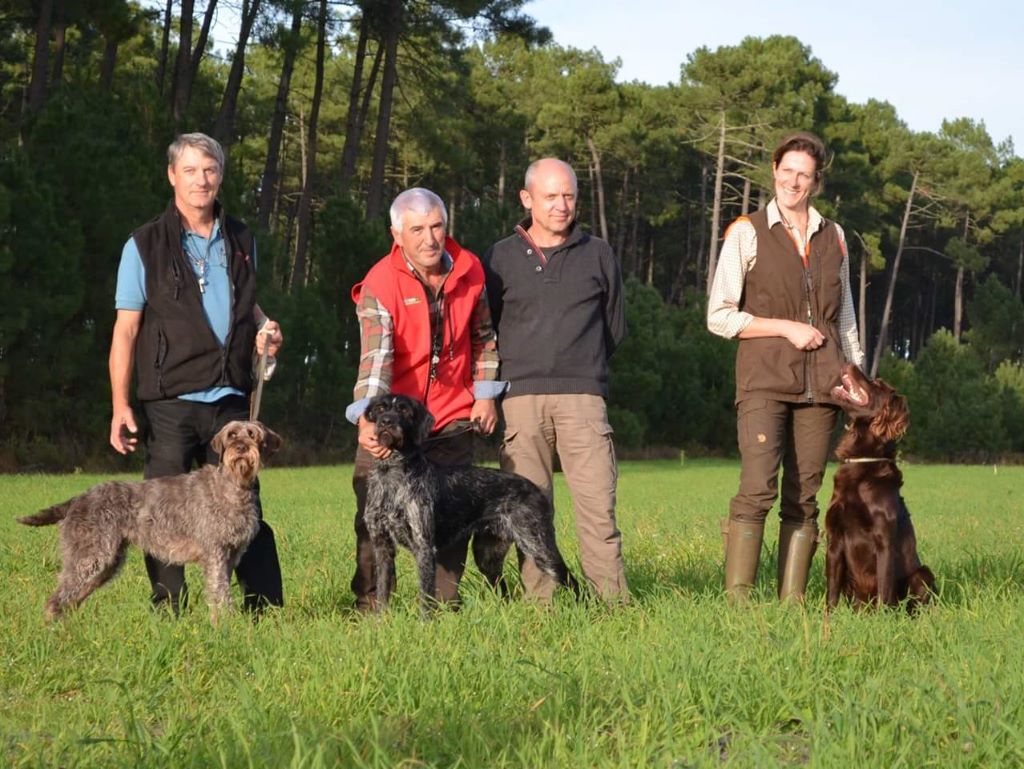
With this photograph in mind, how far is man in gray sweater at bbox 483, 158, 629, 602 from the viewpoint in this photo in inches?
289

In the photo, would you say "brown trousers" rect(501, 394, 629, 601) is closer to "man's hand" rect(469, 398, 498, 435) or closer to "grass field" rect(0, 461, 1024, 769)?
"man's hand" rect(469, 398, 498, 435)

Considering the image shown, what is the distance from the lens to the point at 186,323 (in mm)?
6793

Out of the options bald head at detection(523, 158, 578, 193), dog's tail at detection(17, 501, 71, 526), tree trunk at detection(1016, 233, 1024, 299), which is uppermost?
tree trunk at detection(1016, 233, 1024, 299)

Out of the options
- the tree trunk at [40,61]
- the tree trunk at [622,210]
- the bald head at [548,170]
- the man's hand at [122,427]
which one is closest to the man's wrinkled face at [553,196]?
the bald head at [548,170]

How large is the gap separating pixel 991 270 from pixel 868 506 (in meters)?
84.9

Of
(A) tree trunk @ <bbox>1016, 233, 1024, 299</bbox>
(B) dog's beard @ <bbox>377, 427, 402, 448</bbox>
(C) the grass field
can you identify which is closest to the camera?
(C) the grass field

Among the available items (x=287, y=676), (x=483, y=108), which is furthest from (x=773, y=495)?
(x=483, y=108)

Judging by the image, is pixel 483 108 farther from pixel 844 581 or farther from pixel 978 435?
pixel 844 581

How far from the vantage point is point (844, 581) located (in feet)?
23.1

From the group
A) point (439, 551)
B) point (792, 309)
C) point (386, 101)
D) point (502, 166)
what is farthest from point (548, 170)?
point (502, 166)

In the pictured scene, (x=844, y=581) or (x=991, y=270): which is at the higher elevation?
(x=991, y=270)

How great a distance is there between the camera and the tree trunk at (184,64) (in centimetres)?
2967

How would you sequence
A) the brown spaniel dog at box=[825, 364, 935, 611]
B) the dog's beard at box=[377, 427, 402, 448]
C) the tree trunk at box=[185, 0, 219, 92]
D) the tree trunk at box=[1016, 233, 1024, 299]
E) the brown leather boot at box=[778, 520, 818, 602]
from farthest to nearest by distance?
the tree trunk at box=[1016, 233, 1024, 299] < the tree trunk at box=[185, 0, 219, 92] < the brown leather boot at box=[778, 520, 818, 602] < the brown spaniel dog at box=[825, 364, 935, 611] < the dog's beard at box=[377, 427, 402, 448]

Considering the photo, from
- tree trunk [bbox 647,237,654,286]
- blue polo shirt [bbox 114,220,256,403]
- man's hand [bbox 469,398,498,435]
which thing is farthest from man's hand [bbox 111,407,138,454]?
tree trunk [bbox 647,237,654,286]
